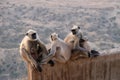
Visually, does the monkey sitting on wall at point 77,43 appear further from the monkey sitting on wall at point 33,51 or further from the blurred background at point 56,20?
the blurred background at point 56,20

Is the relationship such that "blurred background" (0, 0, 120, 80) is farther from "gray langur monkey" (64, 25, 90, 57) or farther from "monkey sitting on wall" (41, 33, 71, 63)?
"monkey sitting on wall" (41, 33, 71, 63)

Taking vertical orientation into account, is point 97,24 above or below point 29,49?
below

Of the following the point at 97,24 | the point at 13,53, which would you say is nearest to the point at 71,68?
the point at 13,53

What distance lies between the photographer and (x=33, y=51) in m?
6.45

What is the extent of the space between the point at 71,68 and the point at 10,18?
26148mm

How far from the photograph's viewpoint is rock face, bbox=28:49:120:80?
6.21 meters

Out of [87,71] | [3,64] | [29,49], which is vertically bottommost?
[3,64]

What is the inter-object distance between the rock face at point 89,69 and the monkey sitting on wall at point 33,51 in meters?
0.21

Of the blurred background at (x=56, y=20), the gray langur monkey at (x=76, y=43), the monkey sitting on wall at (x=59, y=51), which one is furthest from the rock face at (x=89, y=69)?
the blurred background at (x=56, y=20)

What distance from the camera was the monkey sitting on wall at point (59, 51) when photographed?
6.31 meters

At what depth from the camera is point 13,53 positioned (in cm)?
2398

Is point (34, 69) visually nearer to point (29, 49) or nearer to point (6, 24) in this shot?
point (29, 49)

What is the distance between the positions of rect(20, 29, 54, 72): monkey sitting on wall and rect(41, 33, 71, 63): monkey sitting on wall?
5.8 inches

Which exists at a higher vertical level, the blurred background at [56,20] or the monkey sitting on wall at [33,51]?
the monkey sitting on wall at [33,51]
